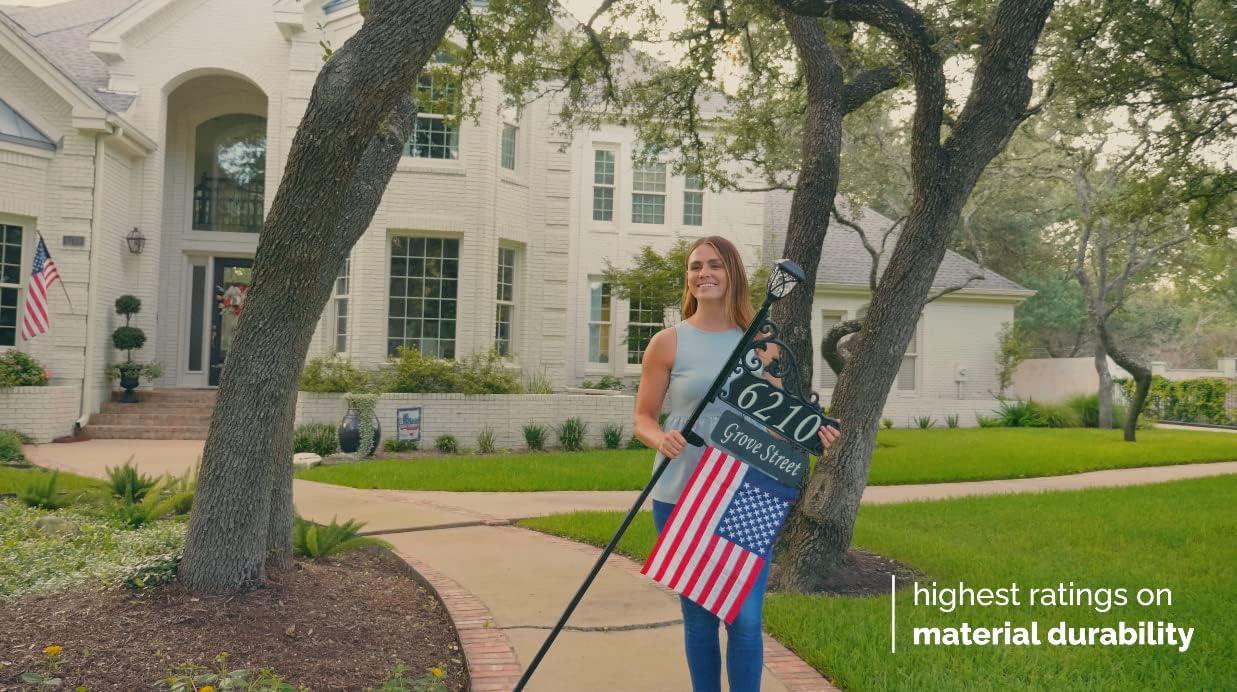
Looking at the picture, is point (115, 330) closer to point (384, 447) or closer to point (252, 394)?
point (384, 447)

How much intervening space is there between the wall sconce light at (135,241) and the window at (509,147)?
6.47 metres

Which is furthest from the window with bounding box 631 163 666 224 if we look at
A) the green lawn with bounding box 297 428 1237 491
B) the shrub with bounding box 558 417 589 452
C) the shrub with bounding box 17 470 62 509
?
the shrub with bounding box 17 470 62 509

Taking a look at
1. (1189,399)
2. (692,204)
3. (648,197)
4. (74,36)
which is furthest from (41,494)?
(1189,399)

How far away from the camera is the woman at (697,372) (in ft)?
11.7

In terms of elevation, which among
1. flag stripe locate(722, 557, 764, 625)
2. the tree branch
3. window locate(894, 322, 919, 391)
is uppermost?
the tree branch

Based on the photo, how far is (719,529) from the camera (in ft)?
11.4

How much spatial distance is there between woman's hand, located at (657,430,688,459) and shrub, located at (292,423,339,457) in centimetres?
1129

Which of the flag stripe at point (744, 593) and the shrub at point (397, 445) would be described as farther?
the shrub at point (397, 445)

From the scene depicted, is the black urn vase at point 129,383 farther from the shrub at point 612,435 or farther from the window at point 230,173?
the shrub at point 612,435

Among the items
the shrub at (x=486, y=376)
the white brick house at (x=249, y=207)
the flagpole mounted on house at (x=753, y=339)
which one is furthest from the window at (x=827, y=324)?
the flagpole mounted on house at (x=753, y=339)

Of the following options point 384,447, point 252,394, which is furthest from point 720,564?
point 384,447

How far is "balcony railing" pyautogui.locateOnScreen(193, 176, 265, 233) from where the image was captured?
60.3 feet

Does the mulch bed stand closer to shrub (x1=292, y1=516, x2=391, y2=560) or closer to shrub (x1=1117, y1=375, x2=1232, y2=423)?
shrub (x1=292, y1=516, x2=391, y2=560)

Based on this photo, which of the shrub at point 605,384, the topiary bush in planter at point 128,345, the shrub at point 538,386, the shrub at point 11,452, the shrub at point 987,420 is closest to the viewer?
the shrub at point 11,452
